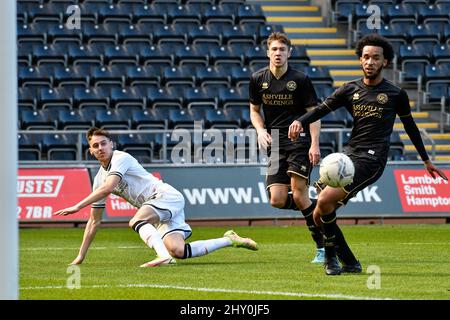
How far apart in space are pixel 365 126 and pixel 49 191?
1151cm

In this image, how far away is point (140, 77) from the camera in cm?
2805

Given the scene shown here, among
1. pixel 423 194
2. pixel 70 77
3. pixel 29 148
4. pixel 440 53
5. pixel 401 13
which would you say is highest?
pixel 401 13

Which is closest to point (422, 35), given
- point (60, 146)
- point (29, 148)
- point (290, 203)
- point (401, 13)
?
point (401, 13)

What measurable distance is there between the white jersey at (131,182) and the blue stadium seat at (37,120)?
41.0ft

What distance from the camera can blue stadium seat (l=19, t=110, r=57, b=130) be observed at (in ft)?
84.0

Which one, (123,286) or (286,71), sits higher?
(286,71)

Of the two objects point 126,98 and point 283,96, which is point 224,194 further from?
point 283,96

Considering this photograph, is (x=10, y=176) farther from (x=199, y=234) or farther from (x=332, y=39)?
(x=332, y=39)

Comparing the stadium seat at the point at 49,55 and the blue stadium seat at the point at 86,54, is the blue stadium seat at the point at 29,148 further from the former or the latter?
the blue stadium seat at the point at 86,54

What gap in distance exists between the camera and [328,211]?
11.6 meters

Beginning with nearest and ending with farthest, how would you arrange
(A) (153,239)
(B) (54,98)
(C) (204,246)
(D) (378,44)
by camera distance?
(D) (378,44), (A) (153,239), (C) (204,246), (B) (54,98)

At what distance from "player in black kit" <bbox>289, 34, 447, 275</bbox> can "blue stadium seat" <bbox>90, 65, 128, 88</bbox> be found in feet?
53.8
